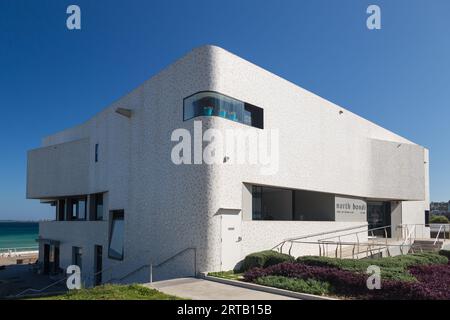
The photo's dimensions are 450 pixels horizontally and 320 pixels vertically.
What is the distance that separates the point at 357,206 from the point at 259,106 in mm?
12119

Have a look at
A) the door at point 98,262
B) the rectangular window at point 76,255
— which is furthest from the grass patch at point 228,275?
the rectangular window at point 76,255

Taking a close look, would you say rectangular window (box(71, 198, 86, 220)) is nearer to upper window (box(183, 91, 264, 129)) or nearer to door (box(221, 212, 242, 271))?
upper window (box(183, 91, 264, 129))


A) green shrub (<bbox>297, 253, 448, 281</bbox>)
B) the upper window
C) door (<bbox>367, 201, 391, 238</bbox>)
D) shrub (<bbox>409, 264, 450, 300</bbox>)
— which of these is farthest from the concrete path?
door (<bbox>367, 201, 391, 238</bbox>)

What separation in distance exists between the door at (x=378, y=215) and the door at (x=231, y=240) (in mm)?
17013

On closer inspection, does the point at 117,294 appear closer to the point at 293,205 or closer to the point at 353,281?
the point at 353,281

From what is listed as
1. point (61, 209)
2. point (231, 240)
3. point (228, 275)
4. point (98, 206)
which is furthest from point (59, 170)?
point (228, 275)

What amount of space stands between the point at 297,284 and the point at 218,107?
750cm

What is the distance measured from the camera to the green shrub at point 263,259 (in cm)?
1427

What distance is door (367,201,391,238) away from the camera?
29.2 m

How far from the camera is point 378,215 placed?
30.1 meters

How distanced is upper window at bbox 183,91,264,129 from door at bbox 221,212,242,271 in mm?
4126
